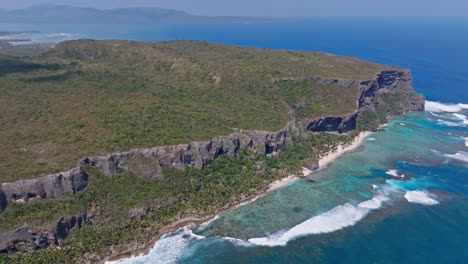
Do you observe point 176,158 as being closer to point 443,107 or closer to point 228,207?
point 228,207

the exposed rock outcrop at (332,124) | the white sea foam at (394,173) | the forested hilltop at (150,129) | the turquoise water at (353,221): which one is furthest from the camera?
the exposed rock outcrop at (332,124)

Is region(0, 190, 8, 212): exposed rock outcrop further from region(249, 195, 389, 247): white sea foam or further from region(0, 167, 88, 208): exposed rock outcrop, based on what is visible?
region(249, 195, 389, 247): white sea foam

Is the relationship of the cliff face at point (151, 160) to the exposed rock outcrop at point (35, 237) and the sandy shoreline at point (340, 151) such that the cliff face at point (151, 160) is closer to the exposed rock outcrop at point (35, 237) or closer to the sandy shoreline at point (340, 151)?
the exposed rock outcrop at point (35, 237)

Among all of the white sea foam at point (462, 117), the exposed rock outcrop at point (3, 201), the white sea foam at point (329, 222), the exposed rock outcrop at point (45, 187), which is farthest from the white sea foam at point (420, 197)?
the exposed rock outcrop at point (3, 201)

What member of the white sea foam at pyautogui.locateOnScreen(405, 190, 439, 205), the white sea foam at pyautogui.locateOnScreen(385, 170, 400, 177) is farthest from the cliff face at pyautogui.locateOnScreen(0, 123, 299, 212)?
the white sea foam at pyautogui.locateOnScreen(405, 190, 439, 205)


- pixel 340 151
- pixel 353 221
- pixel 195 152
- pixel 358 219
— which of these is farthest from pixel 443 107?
pixel 195 152

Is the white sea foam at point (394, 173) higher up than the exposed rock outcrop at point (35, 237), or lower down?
lower down

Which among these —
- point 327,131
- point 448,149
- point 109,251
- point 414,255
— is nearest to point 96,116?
point 109,251
